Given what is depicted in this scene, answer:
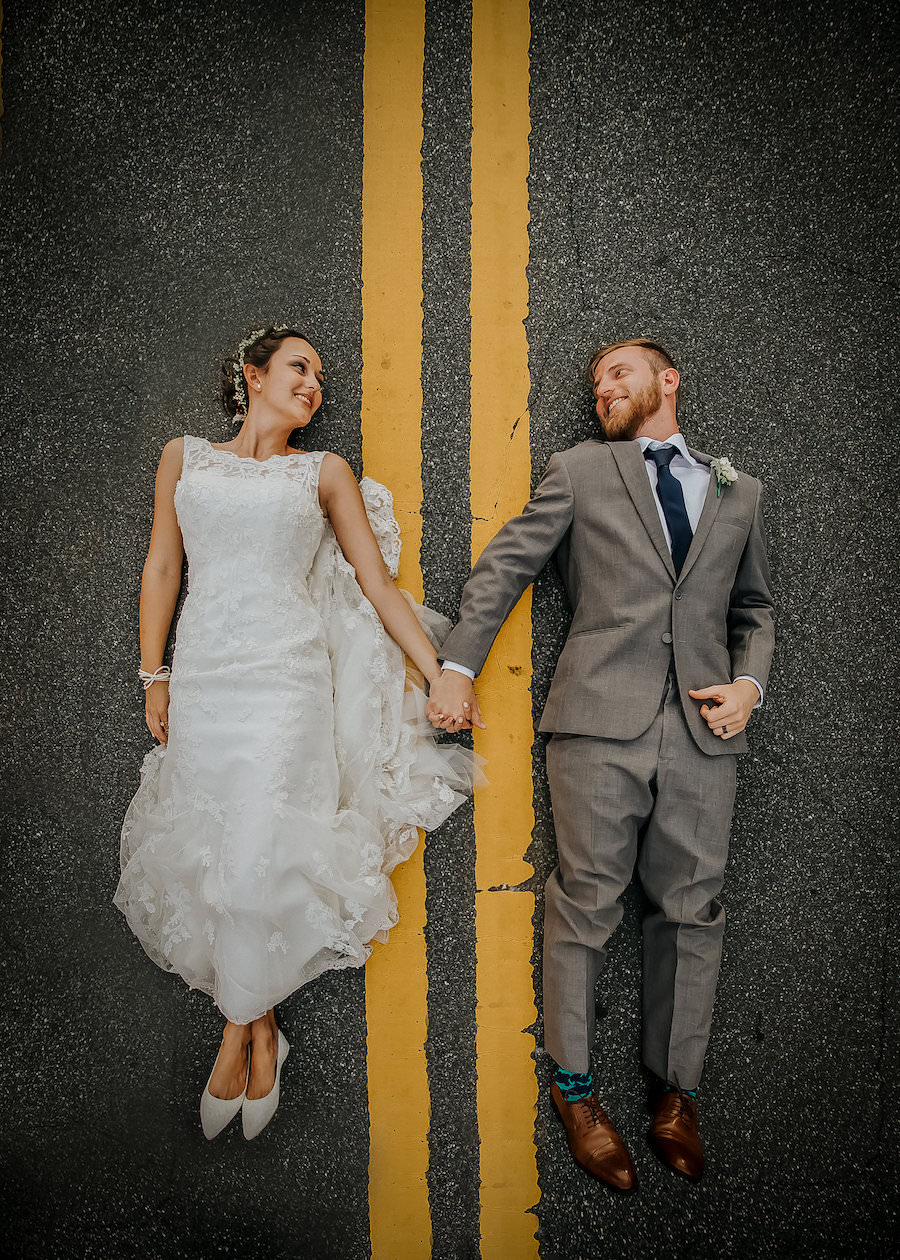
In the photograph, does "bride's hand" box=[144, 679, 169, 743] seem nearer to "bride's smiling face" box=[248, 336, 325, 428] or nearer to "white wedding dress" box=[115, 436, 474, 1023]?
"white wedding dress" box=[115, 436, 474, 1023]

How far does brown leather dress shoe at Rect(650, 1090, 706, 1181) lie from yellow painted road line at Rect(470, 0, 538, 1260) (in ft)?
1.45

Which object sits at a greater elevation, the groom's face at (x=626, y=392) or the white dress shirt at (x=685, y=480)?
the groom's face at (x=626, y=392)

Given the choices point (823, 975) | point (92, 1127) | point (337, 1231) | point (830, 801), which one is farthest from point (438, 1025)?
point (830, 801)

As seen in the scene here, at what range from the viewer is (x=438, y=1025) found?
2.34 m

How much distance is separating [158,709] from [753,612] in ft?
6.84

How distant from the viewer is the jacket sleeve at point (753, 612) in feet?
7.39

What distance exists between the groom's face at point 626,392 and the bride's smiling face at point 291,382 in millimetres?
1014

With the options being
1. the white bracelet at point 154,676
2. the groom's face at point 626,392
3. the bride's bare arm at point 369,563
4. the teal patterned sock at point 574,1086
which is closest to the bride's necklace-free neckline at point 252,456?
the bride's bare arm at point 369,563

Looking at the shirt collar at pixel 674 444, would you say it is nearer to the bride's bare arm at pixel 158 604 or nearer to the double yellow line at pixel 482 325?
the double yellow line at pixel 482 325

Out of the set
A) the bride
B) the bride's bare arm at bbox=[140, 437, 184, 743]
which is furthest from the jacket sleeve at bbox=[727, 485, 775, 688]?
the bride's bare arm at bbox=[140, 437, 184, 743]

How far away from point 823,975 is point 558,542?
6.03ft

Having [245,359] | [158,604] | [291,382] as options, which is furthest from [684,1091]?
[245,359]

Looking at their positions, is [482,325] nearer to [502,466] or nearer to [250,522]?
[502,466]

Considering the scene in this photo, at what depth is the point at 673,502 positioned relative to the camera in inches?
86.4
